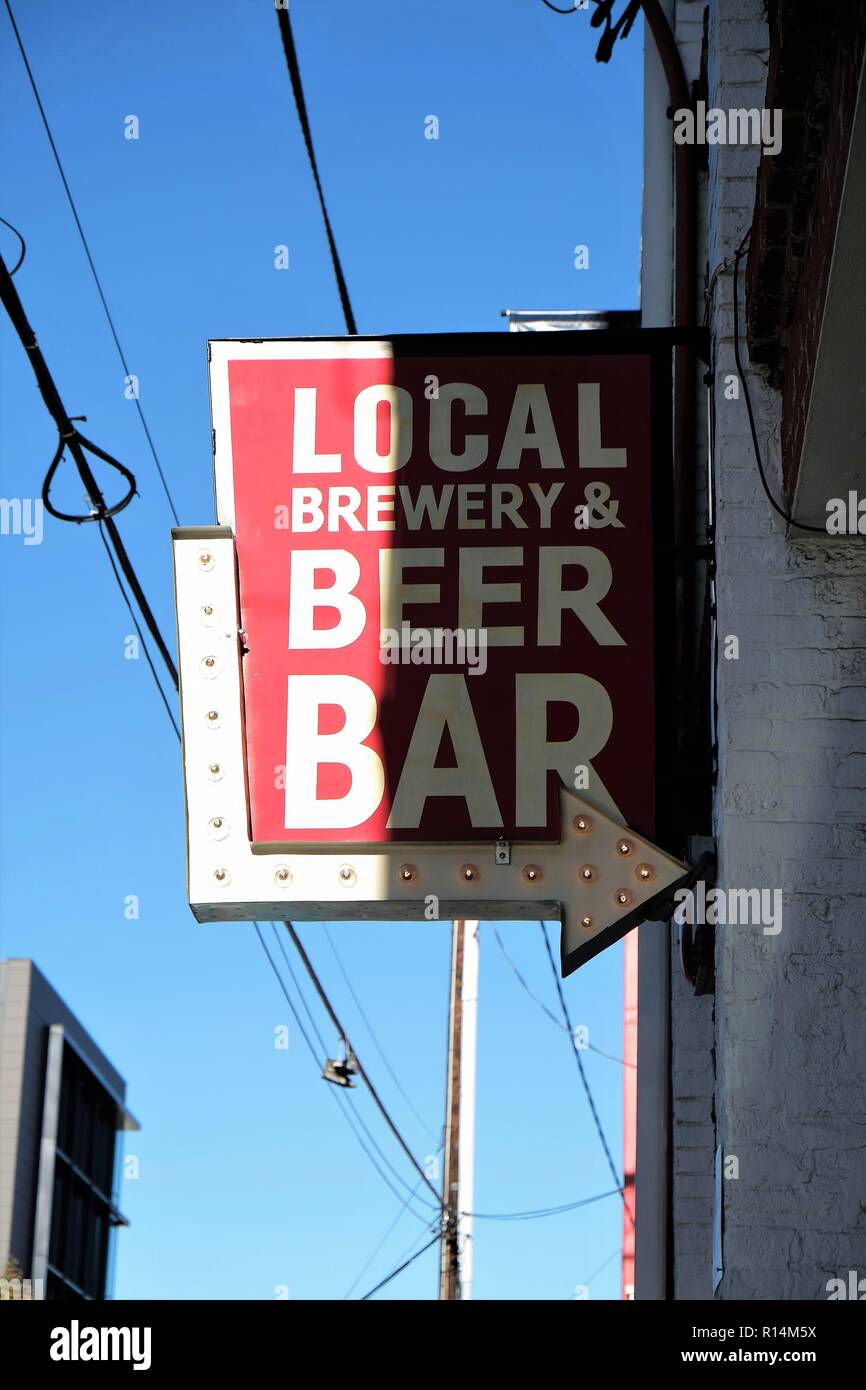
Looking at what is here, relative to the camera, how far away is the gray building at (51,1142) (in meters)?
36.3

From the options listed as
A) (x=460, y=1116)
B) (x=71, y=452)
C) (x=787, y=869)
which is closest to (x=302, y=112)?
(x=71, y=452)

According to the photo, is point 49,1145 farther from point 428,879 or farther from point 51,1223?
point 428,879

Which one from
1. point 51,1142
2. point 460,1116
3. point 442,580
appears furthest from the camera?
point 51,1142

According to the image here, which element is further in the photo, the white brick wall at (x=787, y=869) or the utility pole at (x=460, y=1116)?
the utility pole at (x=460, y=1116)

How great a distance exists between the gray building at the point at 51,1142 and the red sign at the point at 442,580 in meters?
31.1

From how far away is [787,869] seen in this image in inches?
171

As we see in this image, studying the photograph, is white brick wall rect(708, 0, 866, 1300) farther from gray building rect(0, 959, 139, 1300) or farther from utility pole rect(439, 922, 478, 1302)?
gray building rect(0, 959, 139, 1300)

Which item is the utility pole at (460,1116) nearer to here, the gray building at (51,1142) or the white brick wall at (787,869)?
the white brick wall at (787,869)

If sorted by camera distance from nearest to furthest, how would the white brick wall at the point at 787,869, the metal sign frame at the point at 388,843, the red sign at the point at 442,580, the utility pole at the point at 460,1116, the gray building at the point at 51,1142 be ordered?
the white brick wall at the point at 787,869 < the metal sign frame at the point at 388,843 < the red sign at the point at 442,580 < the utility pole at the point at 460,1116 < the gray building at the point at 51,1142

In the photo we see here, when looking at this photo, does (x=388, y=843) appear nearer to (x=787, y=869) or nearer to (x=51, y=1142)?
(x=787, y=869)

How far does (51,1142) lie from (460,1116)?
23615mm

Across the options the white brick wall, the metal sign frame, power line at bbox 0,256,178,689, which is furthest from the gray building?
the white brick wall

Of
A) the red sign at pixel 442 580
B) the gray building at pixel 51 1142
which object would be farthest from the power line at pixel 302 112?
the gray building at pixel 51 1142

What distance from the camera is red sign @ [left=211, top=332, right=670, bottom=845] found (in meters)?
4.71
